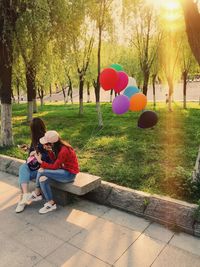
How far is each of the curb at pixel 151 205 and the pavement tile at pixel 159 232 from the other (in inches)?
3.8

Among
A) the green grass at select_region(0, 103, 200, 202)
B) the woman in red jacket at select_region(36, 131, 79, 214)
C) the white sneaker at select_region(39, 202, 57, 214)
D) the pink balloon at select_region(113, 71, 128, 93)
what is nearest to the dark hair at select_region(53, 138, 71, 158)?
the woman in red jacket at select_region(36, 131, 79, 214)

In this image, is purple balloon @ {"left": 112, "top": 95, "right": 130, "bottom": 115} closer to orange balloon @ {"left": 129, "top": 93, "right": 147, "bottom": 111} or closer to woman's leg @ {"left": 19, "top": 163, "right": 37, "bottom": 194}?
orange balloon @ {"left": 129, "top": 93, "right": 147, "bottom": 111}

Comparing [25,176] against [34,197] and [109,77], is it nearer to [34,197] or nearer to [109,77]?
[34,197]

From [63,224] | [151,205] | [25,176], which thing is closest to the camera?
[63,224]

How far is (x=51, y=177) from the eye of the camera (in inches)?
174

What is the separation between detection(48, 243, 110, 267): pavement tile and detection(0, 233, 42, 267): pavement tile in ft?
0.69

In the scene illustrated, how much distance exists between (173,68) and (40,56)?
30.1 feet

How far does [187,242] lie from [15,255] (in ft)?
7.15

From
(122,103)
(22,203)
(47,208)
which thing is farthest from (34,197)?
(122,103)

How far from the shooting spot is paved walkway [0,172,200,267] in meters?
3.26

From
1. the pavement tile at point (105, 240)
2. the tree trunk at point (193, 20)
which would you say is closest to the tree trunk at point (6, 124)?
the pavement tile at point (105, 240)

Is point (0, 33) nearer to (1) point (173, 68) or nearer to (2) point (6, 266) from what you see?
(2) point (6, 266)

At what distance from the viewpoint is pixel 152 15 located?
41.7ft

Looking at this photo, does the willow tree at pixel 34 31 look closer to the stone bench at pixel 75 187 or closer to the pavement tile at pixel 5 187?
the pavement tile at pixel 5 187
